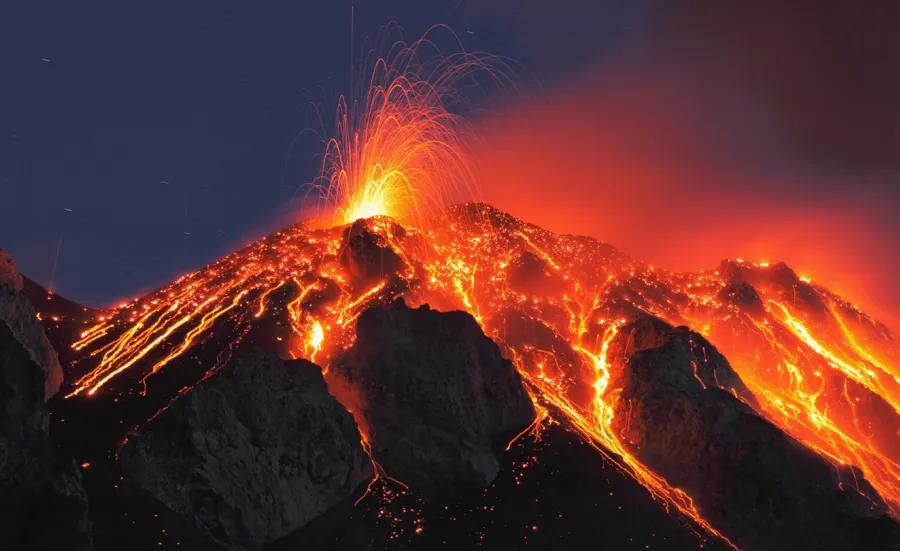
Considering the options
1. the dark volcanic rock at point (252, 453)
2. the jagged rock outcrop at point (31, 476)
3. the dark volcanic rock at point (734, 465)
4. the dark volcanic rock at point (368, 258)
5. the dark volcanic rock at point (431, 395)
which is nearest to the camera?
the jagged rock outcrop at point (31, 476)

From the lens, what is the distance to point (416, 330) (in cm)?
3594

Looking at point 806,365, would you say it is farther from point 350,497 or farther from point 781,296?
point 350,497

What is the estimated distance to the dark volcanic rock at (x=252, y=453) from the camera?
22.4 metres

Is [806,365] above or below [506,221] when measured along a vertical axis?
below

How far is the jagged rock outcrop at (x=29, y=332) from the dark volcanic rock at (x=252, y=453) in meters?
8.49

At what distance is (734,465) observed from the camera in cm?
3081

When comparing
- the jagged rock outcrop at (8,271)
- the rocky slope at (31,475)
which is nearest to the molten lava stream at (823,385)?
the rocky slope at (31,475)

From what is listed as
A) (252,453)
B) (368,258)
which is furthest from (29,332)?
(368,258)

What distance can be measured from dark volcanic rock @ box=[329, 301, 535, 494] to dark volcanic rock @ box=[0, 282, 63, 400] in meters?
14.8

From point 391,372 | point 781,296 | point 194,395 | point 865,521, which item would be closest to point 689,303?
point 781,296

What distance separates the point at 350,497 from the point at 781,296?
54388 mm

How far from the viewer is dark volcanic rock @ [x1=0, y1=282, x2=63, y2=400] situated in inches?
1048

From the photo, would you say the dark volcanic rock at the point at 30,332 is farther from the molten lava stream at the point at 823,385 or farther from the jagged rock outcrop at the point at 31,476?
the molten lava stream at the point at 823,385

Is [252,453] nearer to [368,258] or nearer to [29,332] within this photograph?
[29,332]
